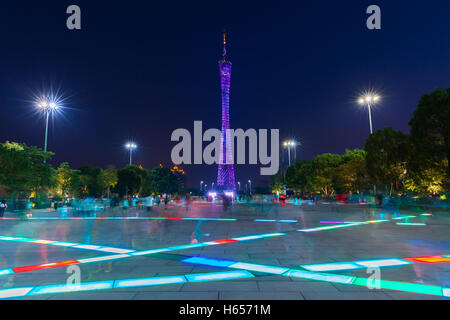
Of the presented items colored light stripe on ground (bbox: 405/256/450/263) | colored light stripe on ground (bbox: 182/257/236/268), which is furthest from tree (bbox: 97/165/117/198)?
colored light stripe on ground (bbox: 405/256/450/263)

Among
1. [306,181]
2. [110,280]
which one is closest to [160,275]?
[110,280]

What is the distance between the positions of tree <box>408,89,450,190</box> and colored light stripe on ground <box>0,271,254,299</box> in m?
31.3

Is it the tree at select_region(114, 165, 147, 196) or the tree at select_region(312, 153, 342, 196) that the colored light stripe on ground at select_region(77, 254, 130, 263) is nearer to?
the tree at select_region(312, 153, 342, 196)

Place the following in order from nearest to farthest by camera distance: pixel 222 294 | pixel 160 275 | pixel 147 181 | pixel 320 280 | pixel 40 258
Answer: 1. pixel 222 294
2. pixel 320 280
3. pixel 160 275
4. pixel 40 258
5. pixel 147 181

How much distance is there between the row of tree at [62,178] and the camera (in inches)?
1284

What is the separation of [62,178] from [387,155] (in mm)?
54825

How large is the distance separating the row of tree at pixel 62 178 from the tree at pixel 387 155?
43607 mm

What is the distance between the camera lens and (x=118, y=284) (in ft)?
17.1

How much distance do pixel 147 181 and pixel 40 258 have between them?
86.5 meters

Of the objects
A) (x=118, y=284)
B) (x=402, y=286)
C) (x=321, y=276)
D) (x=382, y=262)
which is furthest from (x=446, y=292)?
(x=118, y=284)

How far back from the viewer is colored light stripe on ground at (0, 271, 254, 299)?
4.82 m

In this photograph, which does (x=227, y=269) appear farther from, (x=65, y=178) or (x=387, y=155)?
(x=65, y=178)
